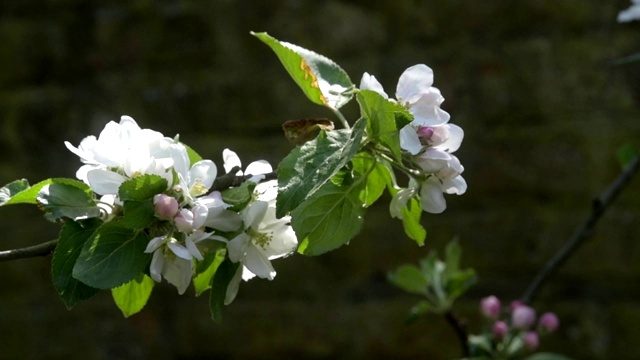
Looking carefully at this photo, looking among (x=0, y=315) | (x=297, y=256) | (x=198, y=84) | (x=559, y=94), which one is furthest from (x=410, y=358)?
(x=0, y=315)

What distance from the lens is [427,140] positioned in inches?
26.4

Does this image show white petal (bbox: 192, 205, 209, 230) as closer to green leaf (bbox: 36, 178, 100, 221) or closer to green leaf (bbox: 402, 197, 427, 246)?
green leaf (bbox: 36, 178, 100, 221)

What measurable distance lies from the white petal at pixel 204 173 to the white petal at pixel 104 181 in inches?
2.0

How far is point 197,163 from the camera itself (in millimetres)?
679

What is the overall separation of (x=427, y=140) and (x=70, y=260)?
28cm

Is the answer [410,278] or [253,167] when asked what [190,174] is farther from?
[410,278]

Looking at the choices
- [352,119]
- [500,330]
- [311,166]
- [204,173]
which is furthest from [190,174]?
[352,119]

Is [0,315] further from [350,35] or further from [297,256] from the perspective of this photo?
[350,35]

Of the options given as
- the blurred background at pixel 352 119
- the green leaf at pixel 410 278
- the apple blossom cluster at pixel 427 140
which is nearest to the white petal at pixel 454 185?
the apple blossom cluster at pixel 427 140

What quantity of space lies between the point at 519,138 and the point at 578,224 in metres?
0.26

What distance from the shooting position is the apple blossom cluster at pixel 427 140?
66 centimetres

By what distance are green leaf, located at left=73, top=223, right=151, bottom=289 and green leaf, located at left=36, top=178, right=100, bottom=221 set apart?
24 mm

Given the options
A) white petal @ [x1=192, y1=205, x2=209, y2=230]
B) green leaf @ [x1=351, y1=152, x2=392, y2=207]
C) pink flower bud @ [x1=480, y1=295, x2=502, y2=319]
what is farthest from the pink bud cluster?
white petal @ [x1=192, y1=205, x2=209, y2=230]

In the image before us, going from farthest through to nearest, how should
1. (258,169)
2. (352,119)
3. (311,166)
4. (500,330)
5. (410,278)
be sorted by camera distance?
(352,119) < (410,278) < (500,330) < (258,169) < (311,166)
